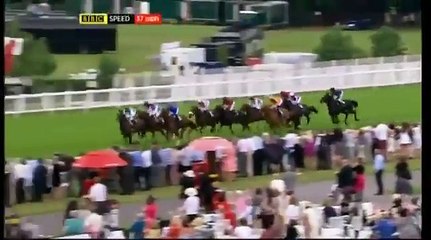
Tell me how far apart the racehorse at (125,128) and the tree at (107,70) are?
125 mm

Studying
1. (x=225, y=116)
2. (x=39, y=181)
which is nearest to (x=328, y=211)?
(x=225, y=116)

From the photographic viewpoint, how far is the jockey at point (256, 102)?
3615 millimetres

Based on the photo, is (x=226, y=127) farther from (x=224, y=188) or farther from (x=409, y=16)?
(x=409, y=16)

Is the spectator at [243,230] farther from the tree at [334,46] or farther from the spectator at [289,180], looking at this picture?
the tree at [334,46]

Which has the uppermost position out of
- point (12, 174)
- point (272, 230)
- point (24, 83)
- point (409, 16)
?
point (409, 16)

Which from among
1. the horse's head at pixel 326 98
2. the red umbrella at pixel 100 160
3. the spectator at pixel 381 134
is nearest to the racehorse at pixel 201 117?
the red umbrella at pixel 100 160

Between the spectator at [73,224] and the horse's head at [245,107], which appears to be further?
the horse's head at [245,107]

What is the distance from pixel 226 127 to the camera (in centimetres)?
361

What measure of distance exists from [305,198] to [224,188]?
0.32 metres

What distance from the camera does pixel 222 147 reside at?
359 cm

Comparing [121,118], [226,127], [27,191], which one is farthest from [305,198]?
[27,191]

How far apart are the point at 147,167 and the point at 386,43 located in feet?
3.49

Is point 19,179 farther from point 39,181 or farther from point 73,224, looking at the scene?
point 73,224

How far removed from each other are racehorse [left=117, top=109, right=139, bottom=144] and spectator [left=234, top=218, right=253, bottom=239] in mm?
531
